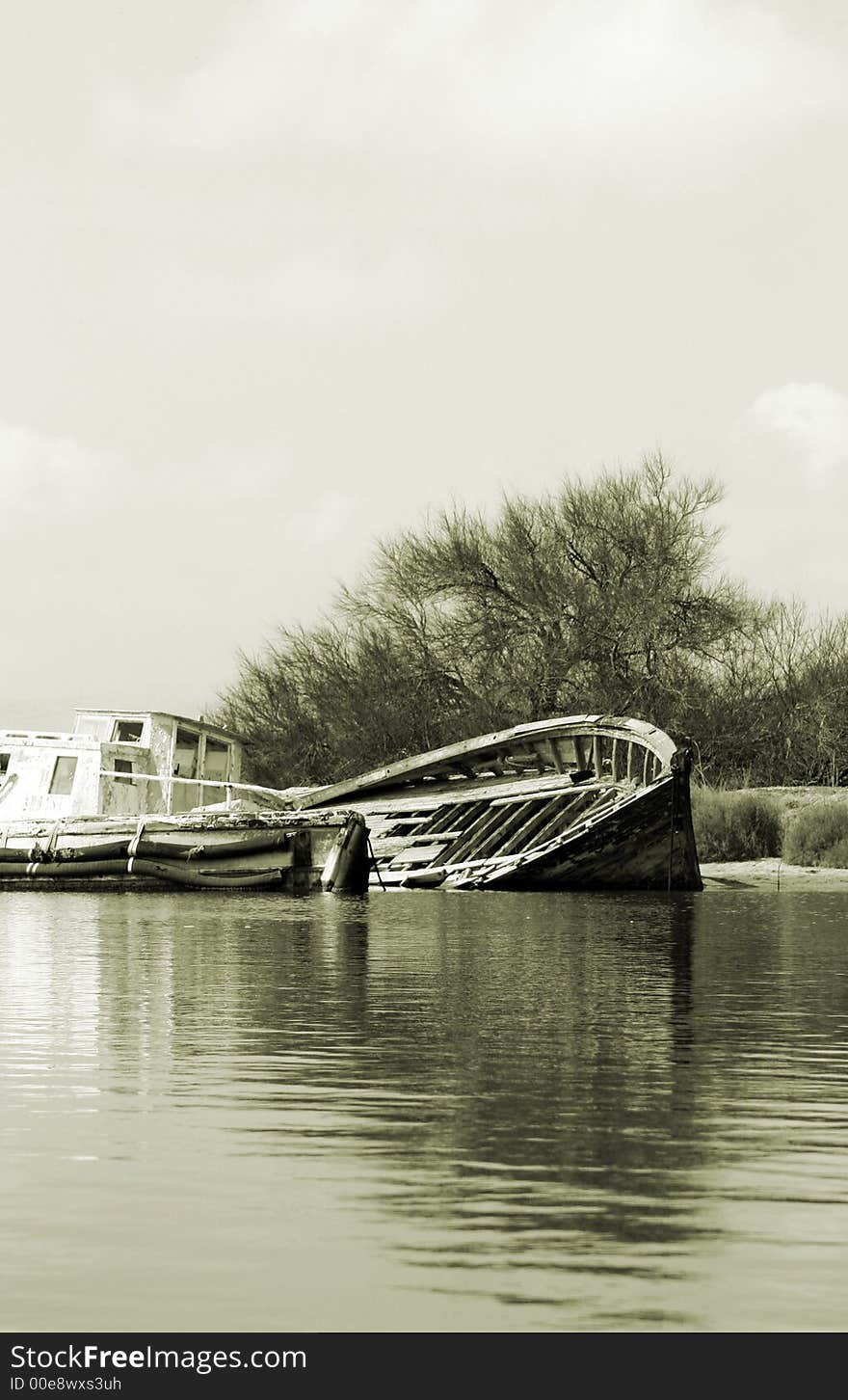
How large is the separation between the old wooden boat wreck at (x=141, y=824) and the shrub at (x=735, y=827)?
926 cm

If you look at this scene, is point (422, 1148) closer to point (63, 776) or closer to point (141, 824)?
point (141, 824)

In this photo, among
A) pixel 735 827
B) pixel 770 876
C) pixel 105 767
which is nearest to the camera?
pixel 105 767

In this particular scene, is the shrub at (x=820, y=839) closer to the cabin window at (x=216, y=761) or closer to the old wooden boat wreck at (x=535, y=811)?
the old wooden boat wreck at (x=535, y=811)

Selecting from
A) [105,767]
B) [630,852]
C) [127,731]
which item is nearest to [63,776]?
[105,767]

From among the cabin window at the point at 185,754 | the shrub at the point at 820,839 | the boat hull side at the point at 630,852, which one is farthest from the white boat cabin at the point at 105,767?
the shrub at the point at 820,839

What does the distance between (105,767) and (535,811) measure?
760 cm

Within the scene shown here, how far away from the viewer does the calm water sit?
4.96m

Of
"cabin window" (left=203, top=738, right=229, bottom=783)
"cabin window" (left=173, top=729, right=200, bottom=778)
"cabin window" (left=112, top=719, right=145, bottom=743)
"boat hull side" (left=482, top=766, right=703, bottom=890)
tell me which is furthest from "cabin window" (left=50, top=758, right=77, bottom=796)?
"boat hull side" (left=482, top=766, right=703, bottom=890)

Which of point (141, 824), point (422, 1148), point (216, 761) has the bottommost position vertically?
point (422, 1148)

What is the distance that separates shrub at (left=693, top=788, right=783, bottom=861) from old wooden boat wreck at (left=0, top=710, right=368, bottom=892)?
9257mm

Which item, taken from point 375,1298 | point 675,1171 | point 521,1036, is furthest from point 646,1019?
point 375,1298

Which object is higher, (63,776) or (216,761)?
(216,761)

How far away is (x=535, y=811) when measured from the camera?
108 ft

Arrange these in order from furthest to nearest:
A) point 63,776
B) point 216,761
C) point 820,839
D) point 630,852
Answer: point 820,839, point 216,761, point 63,776, point 630,852
